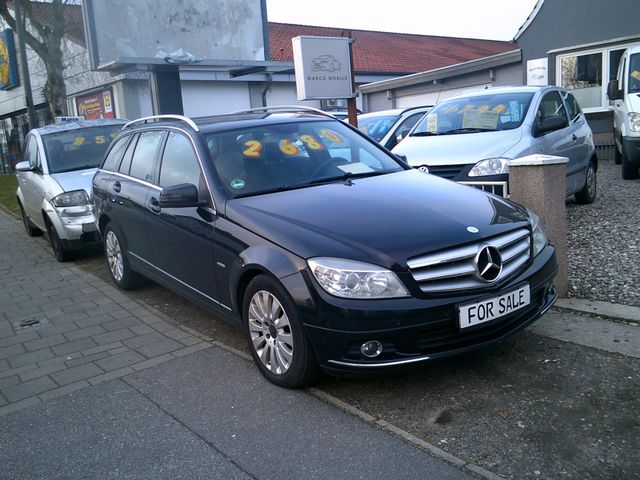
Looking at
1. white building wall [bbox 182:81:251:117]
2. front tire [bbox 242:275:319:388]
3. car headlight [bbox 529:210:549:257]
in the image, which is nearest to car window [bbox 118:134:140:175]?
front tire [bbox 242:275:319:388]

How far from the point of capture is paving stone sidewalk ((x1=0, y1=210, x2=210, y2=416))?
4.45 m

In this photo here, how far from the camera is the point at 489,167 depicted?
6.81 meters

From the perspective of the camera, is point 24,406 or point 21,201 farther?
point 21,201

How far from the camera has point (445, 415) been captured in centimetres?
350

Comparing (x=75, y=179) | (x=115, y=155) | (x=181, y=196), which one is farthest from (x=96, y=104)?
(x=181, y=196)

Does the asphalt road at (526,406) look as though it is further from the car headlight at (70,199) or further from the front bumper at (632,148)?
the front bumper at (632,148)

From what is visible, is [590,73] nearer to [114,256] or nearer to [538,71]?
[538,71]

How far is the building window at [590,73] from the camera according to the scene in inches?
602

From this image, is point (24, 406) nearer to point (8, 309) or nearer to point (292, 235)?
point (292, 235)

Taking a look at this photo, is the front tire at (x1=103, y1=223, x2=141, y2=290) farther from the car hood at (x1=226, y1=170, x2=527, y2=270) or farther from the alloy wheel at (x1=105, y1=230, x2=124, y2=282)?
the car hood at (x1=226, y1=170, x2=527, y2=270)

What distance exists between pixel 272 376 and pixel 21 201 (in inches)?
325

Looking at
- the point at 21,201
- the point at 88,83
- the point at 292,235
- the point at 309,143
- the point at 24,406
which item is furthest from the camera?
the point at 88,83

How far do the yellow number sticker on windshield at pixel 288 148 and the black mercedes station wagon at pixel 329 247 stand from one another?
17mm

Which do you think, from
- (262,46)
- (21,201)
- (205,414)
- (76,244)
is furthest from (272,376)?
(262,46)
